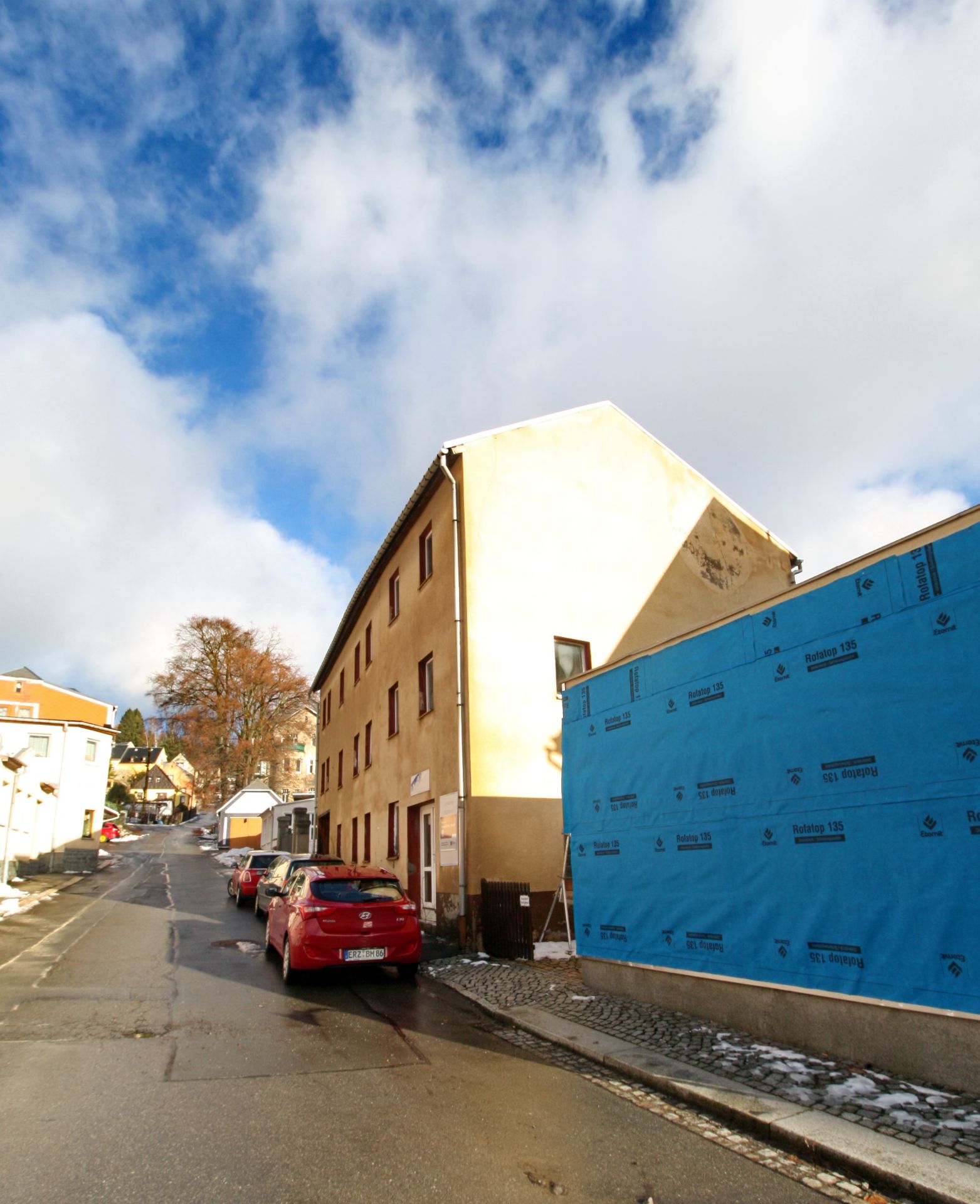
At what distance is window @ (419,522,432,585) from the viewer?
Result: 54.5 ft

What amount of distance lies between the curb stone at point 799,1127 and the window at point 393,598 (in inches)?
523

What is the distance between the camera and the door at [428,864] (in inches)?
571

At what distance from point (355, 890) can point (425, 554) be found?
834cm

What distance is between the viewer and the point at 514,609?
47.0 ft

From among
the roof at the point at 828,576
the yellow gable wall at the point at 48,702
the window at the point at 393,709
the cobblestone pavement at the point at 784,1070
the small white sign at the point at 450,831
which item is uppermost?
the yellow gable wall at the point at 48,702

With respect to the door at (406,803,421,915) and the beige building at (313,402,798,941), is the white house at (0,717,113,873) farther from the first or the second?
the door at (406,803,421,915)

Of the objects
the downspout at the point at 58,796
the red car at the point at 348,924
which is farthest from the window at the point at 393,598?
the downspout at the point at 58,796

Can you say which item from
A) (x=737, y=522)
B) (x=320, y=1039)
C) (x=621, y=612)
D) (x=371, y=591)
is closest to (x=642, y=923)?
(x=320, y=1039)

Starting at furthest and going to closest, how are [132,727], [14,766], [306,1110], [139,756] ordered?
[132,727], [139,756], [14,766], [306,1110]

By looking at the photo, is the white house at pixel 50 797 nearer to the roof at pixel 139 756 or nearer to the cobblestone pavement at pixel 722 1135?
the cobblestone pavement at pixel 722 1135

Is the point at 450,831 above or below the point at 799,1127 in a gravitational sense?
above

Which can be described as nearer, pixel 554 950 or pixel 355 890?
pixel 355 890

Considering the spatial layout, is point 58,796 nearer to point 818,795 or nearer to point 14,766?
point 14,766

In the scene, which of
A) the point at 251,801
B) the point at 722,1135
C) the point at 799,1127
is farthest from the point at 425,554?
the point at 251,801
